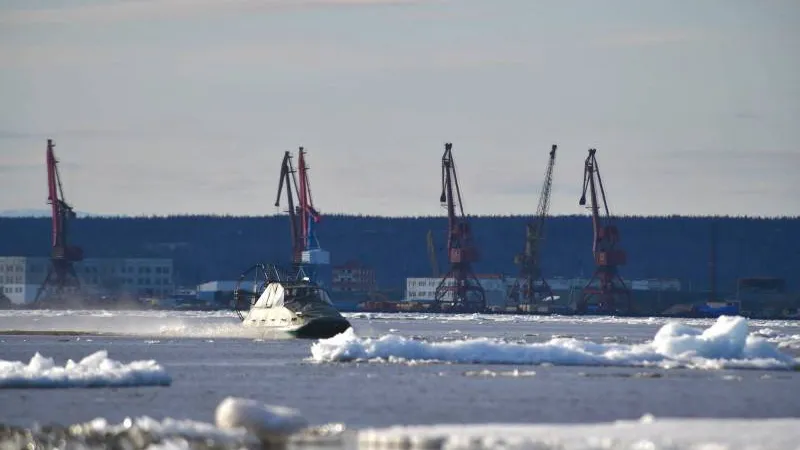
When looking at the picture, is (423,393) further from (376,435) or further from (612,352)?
(612,352)

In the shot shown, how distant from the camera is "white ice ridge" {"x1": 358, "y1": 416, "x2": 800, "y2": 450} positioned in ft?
138

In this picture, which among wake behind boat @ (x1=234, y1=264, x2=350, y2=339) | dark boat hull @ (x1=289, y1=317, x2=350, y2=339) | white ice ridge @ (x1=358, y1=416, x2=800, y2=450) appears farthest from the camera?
wake behind boat @ (x1=234, y1=264, x2=350, y2=339)

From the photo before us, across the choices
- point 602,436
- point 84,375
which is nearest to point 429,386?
point 84,375

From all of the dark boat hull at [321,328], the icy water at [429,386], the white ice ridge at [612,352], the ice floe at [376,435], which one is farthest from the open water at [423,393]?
the dark boat hull at [321,328]

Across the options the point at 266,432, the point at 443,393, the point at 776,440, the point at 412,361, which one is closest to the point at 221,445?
the point at 266,432

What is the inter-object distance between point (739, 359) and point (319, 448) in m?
36.6

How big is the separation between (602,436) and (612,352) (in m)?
33.1

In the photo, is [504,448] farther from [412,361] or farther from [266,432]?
[412,361]

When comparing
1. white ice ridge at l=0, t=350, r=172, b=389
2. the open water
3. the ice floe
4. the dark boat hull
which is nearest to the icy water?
the open water

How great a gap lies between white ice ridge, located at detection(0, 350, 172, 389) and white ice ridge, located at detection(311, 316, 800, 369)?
1722cm

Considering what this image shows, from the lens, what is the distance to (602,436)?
43.8m

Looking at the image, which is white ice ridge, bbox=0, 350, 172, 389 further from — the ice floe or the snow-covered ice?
the snow-covered ice

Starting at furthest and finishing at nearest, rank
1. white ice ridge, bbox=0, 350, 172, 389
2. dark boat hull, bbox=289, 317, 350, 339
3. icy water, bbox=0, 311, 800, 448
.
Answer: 1. dark boat hull, bbox=289, 317, 350, 339
2. white ice ridge, bbox=0, 350, 172, 389
3. icy water, bbox=0, 311, 800, 448

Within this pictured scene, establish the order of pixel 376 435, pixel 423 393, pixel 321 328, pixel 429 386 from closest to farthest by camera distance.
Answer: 1. pixel 376 435
2. pixel 423 393
3. pixel 429 386
4. pixel 321 328
